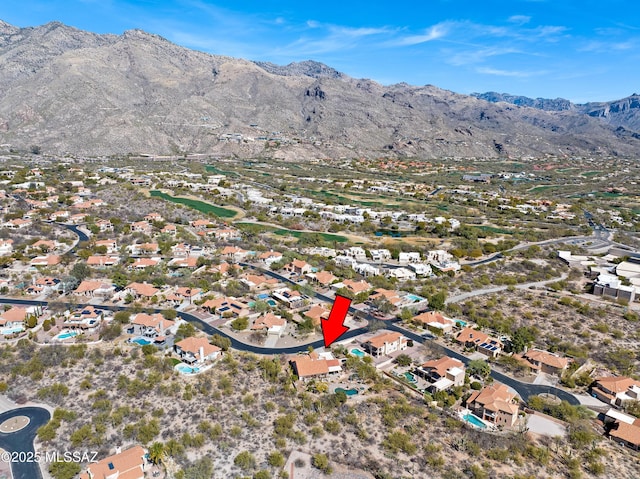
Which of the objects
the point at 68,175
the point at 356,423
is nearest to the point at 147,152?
the point at 68,175

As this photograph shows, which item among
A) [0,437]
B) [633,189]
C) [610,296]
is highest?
[633,189]

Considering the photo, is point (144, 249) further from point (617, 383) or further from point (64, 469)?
point (617, 383)

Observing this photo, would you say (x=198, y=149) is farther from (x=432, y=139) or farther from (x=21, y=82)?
(x=432, y=139)

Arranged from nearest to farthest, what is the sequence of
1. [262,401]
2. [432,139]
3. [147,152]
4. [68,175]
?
[262,401] < [68,175] < [147,152] < [432,139]

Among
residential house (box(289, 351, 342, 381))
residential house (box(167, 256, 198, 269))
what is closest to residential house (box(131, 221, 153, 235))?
residential house (box(167, 256, 198, 269))

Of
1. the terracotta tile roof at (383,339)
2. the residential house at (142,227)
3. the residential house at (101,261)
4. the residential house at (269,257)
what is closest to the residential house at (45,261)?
the residential house at (101,261)
